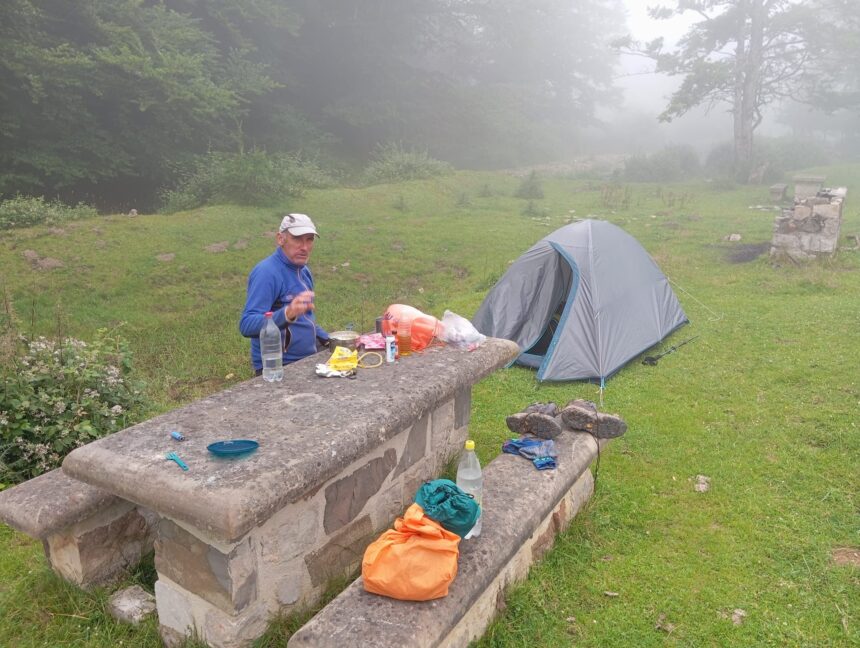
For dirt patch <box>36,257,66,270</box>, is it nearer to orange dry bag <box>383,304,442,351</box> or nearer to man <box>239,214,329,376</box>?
man <box>239,214,329,376</box>

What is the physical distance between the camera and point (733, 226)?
14430 millimetres

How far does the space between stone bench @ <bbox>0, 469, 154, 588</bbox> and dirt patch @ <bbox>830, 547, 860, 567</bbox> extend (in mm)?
4227

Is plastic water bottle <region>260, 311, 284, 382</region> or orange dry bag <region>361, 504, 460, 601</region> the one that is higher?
plastic water bottle <region>260, 311, 284, 382</region>

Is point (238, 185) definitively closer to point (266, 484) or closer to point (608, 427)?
point (608, 427)

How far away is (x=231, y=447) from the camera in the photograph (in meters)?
2.61

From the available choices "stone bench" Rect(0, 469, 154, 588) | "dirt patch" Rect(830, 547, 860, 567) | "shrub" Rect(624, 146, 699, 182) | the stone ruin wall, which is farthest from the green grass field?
"shrub" Rect(624, 146, 699, 182)

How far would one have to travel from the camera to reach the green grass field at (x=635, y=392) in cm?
326

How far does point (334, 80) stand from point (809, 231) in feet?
78.3

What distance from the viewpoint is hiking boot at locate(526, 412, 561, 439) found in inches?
159

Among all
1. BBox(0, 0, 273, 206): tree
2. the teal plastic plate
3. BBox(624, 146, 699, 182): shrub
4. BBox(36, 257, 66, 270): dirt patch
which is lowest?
the teal plastic plate

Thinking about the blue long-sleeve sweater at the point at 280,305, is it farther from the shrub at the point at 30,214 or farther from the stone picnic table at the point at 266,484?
the shrub at the point at 30,214

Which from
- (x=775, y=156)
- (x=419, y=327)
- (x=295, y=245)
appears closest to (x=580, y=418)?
(x=419, y=327)

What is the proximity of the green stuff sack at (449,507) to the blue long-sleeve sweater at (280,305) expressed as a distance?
5.28 ft

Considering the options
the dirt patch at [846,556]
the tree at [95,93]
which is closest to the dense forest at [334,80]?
the tree at [95,93]
